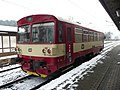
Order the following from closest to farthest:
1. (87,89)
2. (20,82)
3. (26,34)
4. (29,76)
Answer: (87,89), (20,82), (26,34), (29,76)

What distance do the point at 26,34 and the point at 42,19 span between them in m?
1.24

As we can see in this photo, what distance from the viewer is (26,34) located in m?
8.77

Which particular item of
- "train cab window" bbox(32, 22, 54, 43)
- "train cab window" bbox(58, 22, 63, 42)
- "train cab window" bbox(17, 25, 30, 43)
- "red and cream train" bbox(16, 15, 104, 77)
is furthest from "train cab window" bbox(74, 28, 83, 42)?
"train cab window" bbox(17, 25, 30, 43)

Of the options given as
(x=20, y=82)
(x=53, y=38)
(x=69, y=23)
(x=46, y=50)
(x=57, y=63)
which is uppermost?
(x=69, y=23)

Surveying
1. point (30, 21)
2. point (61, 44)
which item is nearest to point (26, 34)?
point (30, 21)

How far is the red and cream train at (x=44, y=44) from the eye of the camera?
783cm

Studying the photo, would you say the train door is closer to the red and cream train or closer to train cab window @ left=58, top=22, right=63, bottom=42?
the red and cream train

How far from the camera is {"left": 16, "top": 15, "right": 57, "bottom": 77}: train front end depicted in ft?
25.7

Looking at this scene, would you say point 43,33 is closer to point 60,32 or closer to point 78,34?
point 60,32

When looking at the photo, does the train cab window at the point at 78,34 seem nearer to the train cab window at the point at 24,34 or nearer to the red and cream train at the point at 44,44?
the red and cream train at the point at 44,44

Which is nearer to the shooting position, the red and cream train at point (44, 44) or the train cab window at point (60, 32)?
the red and cream train at point (44, 44)

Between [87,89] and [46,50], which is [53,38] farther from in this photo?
[87,89]

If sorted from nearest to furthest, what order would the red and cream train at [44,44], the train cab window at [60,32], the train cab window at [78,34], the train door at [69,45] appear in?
1. the red and cream train at [44,44]
2. the train cab window at [60,32]
3. the train door at [69,45]
4. the train cab window at [78,34]

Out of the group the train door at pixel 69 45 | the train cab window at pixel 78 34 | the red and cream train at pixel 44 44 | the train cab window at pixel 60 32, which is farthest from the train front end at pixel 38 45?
the train cab window at pixel 78 34
